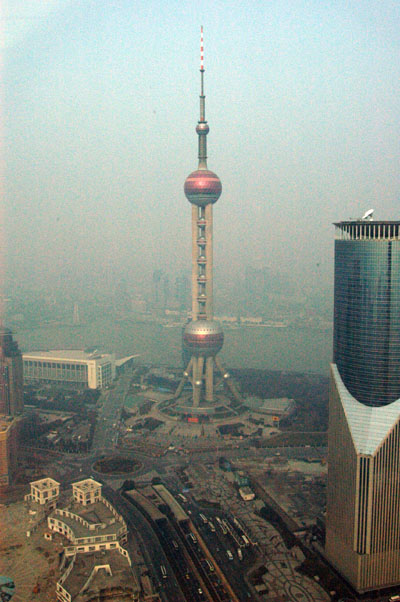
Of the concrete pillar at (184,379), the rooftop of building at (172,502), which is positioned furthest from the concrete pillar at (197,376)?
the rooftop of building at (172,502)

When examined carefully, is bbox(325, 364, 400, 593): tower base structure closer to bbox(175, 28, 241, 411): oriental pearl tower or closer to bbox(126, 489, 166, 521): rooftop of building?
bbox(126, 489, 166, 521): rooftop of building

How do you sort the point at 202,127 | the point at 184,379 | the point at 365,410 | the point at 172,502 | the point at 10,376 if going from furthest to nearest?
the point at 184,379, the point at 202,127, the point at 10,376, the point at 172,502, the point at 365,410

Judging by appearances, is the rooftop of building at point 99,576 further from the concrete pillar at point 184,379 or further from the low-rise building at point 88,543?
the concrete pillar at point 184,379

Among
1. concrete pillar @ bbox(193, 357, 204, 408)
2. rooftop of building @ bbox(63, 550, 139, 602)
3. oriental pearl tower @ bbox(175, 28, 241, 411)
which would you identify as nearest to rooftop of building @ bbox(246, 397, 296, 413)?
oriental pearl tower @ bbox(175, 28, 241, 411)

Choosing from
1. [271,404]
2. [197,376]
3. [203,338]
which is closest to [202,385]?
[197,376]

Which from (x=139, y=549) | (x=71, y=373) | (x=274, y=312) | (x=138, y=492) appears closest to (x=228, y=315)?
(x=274, y=312)

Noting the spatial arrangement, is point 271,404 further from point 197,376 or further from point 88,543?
point 88,543
